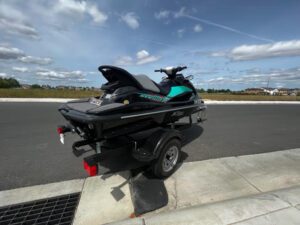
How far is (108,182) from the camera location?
2809mm

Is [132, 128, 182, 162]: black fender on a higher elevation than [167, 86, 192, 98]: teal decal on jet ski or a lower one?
lower

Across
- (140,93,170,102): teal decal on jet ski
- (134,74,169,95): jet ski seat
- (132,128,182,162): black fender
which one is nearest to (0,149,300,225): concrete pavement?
(132,128,182,162): black fender

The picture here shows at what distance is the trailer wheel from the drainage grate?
1.25m

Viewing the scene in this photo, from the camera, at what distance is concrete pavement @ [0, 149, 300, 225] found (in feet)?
6.77

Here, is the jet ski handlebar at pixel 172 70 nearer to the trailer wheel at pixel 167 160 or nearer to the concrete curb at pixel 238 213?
the trailer wheel at pixel 167 160

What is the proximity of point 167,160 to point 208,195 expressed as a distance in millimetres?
842

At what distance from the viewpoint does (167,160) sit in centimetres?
306

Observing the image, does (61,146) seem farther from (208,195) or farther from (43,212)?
(208,195)

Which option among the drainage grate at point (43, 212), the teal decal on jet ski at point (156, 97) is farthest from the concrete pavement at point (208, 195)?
the teal decal on jet ski at point (156, 97)

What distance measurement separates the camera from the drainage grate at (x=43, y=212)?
2.11 meters

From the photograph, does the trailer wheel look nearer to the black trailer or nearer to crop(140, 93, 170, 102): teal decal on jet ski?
the black trailer

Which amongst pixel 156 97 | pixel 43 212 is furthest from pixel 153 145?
pixel 43 212

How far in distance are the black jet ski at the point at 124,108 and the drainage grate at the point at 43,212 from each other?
0.93 metres

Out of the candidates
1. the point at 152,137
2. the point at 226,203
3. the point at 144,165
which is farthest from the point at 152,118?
the point at 226,203
